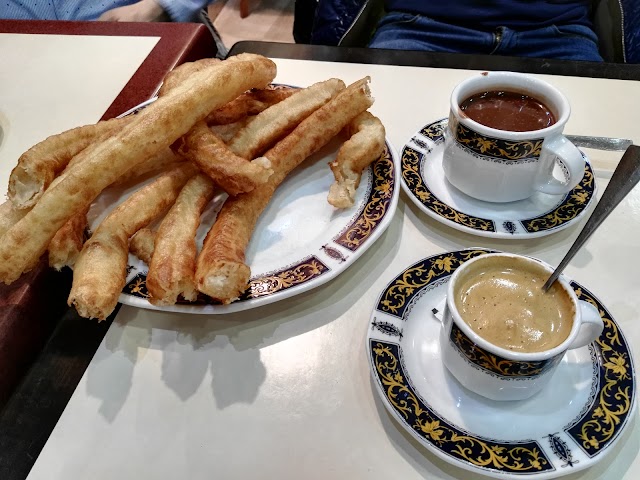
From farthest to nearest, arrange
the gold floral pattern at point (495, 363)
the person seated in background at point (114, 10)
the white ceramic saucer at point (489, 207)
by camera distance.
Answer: the person seated in background at point (114, 10)
the white ceramic saucer at point (489, 207)
the gold floral pattern at point (495, 363)

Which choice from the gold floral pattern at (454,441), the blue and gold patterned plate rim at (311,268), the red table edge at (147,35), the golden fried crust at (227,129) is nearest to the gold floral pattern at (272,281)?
the blue and gold patterned plate rim at (311,268)

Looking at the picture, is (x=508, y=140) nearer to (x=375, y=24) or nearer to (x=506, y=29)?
(x=506, y=29)

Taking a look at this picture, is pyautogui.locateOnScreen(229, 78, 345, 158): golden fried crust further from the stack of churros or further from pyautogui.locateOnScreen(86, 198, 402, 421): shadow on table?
pyautogui.locateOnScreen(86, 198, 402, 421): shadow on table

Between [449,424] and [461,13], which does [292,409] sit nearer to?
[449,424]

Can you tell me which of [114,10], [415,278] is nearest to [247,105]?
[415,278]

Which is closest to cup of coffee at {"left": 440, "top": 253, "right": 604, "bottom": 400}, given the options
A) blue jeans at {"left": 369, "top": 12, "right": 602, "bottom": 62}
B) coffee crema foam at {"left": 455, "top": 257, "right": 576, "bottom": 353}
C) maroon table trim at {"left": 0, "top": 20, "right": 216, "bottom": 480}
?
coffee crema foam at {"left": 455, "top": 257, "right": 576, "bottom": 353}

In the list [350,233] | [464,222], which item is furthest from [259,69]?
[464,222]

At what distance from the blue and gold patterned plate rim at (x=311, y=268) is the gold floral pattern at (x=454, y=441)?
0.66 feet

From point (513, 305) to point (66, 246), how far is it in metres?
0.74

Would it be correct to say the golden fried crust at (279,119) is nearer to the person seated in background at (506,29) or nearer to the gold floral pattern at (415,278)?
the gold floral pattern at (415,278)

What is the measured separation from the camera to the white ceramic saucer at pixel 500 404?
26.3 inches

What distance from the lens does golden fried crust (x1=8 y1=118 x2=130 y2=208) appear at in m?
0.91

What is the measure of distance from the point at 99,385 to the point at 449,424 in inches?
21.8

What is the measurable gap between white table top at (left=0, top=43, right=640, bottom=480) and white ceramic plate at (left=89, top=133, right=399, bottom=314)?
0.07 meters
